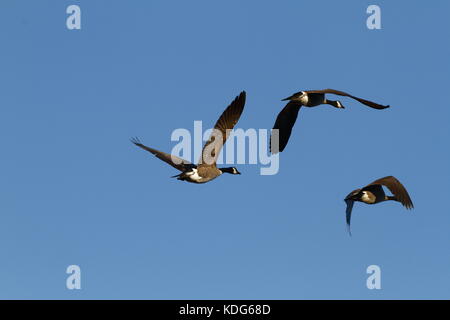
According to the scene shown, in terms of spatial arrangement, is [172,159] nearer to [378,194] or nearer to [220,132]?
[220,132]

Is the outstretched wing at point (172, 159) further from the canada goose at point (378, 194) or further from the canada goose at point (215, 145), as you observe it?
the canada goose at point (378, 194)

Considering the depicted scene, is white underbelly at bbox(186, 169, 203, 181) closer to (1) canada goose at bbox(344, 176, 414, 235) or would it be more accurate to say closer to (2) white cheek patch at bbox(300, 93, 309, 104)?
(2) white cheek patch at bbox(300, 93, 309, 104)

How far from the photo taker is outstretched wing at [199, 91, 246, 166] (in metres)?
16.8

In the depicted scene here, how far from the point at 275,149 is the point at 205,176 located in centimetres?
236

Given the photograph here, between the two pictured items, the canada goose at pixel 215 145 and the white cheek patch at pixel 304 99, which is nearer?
the canada goose at pixel 215 145

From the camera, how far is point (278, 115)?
60.7ft

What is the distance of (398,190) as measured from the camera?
15.4m

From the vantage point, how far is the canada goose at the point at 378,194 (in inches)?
602

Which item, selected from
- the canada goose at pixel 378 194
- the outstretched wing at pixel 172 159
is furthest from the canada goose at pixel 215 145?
the canada goose at pixel 378 194

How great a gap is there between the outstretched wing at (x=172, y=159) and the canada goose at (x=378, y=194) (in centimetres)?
380
